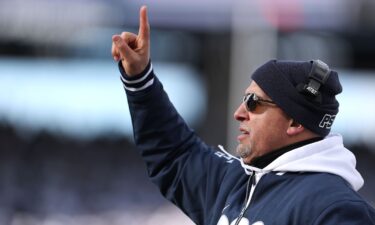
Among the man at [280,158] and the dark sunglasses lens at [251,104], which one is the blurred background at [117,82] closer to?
the man at [280,158]

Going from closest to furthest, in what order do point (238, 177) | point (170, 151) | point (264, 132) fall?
point (264, 132) < point (238, 177) < point (170, 151)

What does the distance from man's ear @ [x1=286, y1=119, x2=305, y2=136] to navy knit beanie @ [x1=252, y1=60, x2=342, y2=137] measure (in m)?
0.02

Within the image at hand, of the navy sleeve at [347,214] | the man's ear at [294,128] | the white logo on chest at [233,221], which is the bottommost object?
the white logo on chest at [233,221]

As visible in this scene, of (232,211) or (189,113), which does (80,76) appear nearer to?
(189,113)

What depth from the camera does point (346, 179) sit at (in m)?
3.16

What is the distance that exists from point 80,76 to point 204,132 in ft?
6.10

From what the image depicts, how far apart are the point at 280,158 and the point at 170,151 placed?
699 mm

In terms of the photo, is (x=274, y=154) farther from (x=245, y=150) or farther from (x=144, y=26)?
(x=144, y=26)

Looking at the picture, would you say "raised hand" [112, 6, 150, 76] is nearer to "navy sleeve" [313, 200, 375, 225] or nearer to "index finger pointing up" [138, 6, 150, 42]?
"index finger pointing up" [138, 6, 150, 42]

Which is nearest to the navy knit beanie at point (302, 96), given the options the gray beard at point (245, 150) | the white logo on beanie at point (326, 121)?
the white logo on beanie at point (326, 121)

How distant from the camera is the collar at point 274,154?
3.27 meters

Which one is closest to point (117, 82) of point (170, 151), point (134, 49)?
point (170, 151)

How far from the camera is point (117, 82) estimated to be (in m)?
11.8

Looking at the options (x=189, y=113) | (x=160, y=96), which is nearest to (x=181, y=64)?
(x=189, y=113)
